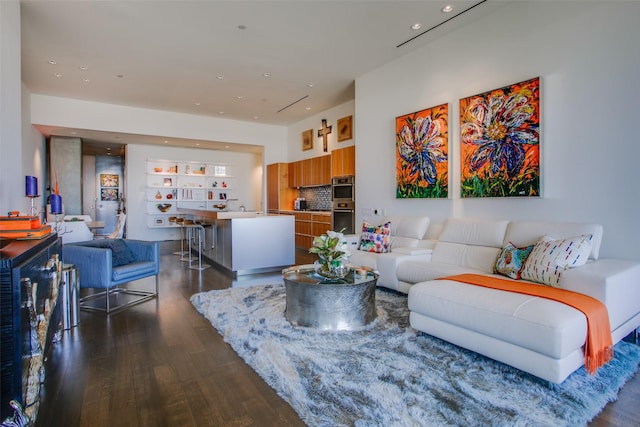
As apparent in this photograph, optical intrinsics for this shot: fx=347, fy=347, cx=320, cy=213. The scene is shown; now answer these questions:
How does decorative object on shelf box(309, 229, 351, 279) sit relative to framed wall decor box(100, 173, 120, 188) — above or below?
below

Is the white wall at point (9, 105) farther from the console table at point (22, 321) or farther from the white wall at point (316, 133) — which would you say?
the white wall at point (316, 133)

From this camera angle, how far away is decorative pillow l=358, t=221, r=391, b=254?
461 cm

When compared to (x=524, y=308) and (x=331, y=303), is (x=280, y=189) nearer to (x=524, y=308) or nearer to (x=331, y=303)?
(x=331, y=303)

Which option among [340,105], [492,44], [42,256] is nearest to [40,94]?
[340,105]

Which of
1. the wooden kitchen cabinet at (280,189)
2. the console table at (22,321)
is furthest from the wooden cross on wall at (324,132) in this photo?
the console table at (22,321)

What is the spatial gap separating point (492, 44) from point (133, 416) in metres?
4.74

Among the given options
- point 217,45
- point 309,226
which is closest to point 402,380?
point 217,45

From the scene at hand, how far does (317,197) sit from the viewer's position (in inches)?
337

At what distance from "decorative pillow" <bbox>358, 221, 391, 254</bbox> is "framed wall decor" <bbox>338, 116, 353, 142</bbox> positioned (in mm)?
2955

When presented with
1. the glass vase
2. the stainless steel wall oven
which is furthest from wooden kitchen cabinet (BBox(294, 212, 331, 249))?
the glass vase

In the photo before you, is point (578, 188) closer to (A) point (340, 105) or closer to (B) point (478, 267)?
(B) point (478, 267)

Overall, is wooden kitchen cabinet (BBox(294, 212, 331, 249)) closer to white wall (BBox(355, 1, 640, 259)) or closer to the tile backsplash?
the tile backsplash

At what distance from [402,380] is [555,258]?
5.50 ft

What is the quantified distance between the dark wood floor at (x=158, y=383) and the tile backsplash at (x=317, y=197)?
5.17 meters
